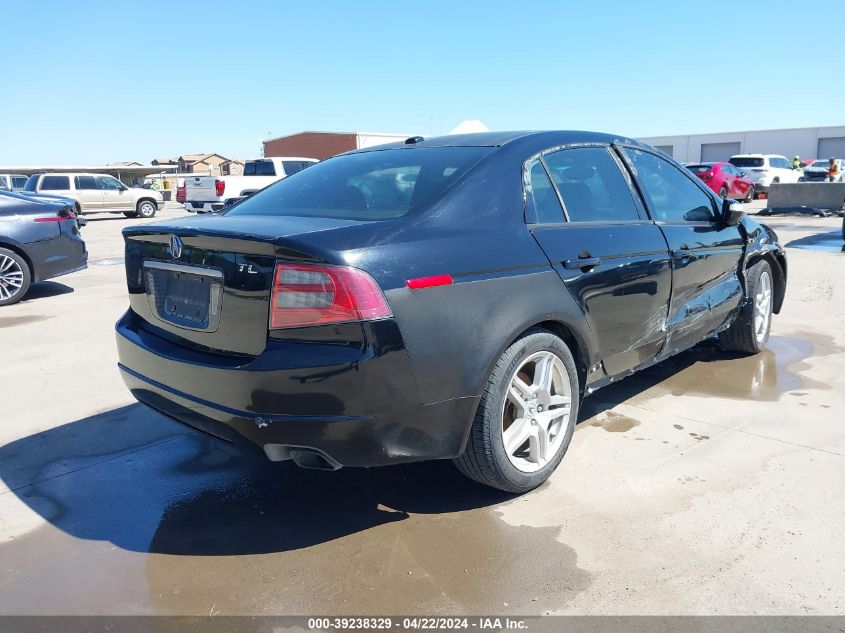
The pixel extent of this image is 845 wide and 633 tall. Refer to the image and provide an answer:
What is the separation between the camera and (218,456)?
12.1 feet

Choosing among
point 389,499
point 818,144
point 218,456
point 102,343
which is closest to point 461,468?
point 389,499

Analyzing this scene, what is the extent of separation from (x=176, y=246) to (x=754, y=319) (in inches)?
169

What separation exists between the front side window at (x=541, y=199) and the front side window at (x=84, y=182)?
83.8ft

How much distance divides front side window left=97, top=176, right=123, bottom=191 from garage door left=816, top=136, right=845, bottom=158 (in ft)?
172

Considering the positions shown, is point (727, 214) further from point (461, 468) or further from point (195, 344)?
point (195, 344)

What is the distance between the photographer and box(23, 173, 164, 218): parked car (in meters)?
24.1

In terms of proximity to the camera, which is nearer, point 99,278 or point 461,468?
point 461,468

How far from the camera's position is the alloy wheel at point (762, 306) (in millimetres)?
5286

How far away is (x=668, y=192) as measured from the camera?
4.29 m

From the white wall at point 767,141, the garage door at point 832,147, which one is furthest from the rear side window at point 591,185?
the garage door at point 832,147

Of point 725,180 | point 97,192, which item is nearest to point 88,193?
point 97,192

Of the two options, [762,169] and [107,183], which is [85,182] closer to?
[107,183]

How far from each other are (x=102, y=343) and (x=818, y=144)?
62.3m

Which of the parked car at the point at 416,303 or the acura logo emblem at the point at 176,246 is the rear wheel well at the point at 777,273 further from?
the acura logo emblem at the point at 176,246
